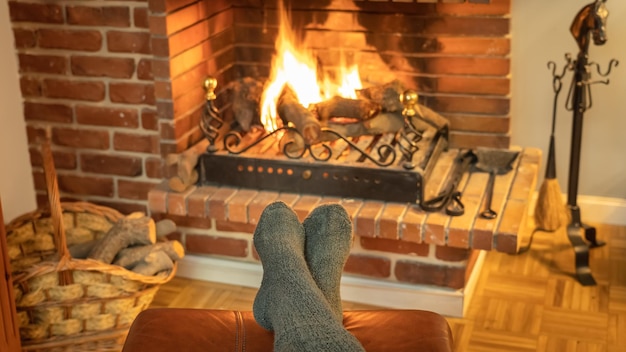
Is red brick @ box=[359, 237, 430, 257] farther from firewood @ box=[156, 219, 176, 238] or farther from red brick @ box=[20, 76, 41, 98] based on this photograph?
red brick @ box=[20, 76, 41, 98]

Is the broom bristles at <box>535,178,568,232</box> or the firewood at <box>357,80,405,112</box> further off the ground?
the firewood at <box>357,80,405,112</box>

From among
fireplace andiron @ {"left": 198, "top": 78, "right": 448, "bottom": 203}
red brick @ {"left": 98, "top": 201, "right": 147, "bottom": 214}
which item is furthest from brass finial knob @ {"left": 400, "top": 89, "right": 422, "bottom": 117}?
red brick @ {"left": 98, "top": 201, "right": 147, "bottom": 214}

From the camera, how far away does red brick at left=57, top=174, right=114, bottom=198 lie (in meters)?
2.62

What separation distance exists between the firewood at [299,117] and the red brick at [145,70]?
14.6 inches

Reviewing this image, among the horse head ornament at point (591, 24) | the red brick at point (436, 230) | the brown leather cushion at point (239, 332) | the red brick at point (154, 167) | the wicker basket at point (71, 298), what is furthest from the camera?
the red brick at point (154, 167)

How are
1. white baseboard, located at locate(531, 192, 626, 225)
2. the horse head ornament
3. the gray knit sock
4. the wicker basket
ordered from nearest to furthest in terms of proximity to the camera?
the gray knit sock < the wicker basket < the horse head ornament < white baseboard, located at locate(531, 192, 626, 225)

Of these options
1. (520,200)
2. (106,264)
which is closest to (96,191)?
(106,264)

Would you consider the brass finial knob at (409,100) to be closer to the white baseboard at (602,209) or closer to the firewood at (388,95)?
the firewood at (388,95)

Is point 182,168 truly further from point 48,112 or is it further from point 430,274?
point 430,274

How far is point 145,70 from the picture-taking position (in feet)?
8.03

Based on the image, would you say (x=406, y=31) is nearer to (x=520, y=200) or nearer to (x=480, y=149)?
(x=480, y=149)

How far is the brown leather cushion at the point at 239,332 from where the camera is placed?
1.50 metres

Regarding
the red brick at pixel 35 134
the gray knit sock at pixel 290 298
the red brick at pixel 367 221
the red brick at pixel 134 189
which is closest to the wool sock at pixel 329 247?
the gray knit sock at pixel 290 298

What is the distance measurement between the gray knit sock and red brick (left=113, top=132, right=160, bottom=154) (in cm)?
85
